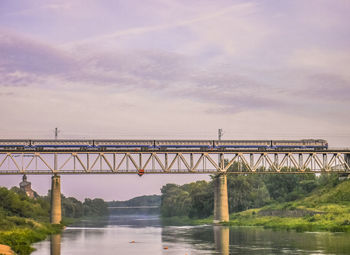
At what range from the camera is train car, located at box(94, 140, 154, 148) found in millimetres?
104375

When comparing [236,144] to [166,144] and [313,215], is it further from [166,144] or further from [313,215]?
[313,215]

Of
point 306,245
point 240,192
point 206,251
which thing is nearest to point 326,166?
point 240,192

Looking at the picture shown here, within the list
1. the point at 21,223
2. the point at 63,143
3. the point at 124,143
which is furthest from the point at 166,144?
the point at 21,223

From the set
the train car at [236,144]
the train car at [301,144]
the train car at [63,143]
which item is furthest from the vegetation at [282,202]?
the train car at [63,143]

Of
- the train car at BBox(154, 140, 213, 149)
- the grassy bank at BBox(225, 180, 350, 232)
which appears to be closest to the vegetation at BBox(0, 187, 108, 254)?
→ the train car at BBox(154, 140, 213, 149)

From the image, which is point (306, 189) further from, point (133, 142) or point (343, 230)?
point (343, 230)

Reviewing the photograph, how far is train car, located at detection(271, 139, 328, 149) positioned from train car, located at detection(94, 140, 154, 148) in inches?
982

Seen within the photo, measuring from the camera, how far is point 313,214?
9181cm

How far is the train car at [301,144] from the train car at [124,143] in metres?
24.9

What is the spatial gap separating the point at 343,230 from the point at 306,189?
59.5 meters

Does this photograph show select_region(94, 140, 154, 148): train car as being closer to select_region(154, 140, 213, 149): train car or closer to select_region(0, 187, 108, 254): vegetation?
select_region(154, 140, 213, 149): train car

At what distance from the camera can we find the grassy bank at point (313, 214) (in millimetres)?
81562

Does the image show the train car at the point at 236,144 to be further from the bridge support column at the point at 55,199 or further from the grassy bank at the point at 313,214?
the bridge support column at the point at 55,199

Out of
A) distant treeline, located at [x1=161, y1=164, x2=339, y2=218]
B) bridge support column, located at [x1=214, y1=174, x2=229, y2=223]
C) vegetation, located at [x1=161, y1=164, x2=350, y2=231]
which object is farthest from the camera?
distant treeline, located at [x1=161, y1=164, x2=339, y2=218]
